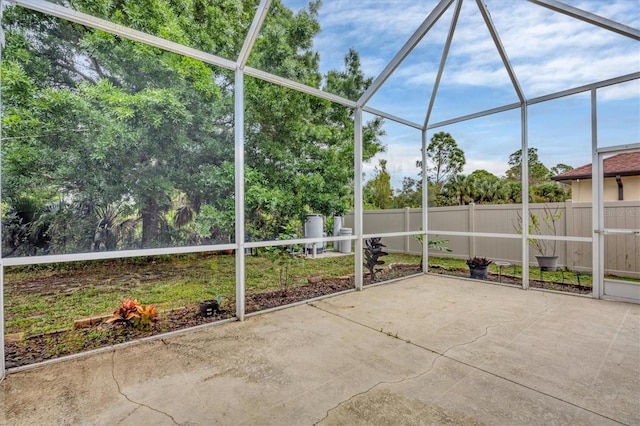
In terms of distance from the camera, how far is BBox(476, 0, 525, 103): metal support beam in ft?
12.4

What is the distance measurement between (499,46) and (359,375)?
4.60 metres

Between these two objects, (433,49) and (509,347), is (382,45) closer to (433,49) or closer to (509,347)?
(433,49)

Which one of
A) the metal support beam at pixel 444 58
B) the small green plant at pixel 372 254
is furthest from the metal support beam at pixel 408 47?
the small green plant at pixel 372 254

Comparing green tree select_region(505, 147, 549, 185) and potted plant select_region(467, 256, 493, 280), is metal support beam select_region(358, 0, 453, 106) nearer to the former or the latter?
green tree select_region(505, 147, 549, 185)

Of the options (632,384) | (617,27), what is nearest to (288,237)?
(632,384)

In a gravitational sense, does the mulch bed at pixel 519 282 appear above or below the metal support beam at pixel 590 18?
below

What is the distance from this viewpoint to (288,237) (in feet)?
13.4

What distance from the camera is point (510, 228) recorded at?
6.57 meters

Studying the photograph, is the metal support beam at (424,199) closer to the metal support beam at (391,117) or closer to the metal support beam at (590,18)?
the metal support beam at (391,117)

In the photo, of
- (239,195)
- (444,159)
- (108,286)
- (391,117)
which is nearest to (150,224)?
(239,195)

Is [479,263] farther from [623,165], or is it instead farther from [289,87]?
[289,87]

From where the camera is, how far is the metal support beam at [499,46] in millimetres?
3783

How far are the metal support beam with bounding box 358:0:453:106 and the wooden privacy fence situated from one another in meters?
3.24

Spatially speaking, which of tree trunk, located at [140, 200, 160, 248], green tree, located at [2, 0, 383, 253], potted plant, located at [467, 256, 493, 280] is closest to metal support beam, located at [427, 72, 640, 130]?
potted plant, located at [467, 256, 493, 280]
